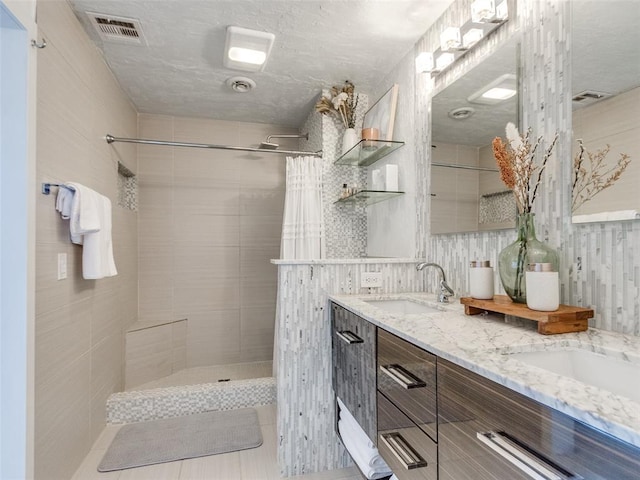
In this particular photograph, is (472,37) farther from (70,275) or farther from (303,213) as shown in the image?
(70,275)

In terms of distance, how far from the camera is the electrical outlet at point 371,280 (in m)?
1.83

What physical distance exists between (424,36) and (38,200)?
2167 mm

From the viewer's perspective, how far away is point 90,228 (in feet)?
5.42

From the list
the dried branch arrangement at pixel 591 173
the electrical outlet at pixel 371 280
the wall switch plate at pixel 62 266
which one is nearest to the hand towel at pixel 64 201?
the wall switch plate at pixel 62 266

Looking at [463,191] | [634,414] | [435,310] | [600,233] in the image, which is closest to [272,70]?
[463,191]

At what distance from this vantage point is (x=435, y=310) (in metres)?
1.50

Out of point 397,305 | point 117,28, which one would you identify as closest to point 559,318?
point 397,305

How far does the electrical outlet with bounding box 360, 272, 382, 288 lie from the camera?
1.83 metres

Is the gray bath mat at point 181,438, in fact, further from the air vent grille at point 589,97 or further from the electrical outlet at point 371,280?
the air vent grille at point 589,97

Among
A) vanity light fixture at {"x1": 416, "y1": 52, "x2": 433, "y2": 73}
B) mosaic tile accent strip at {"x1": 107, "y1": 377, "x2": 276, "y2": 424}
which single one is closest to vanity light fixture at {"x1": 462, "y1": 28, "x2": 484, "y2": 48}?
vanity light fixture at {"x1": 416, "y1": 52, "x2": 433, "y2": 73}

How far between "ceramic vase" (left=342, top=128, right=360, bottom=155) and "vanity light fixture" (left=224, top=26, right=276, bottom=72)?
0.75m

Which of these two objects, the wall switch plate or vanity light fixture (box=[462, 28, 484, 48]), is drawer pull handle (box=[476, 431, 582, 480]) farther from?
the wall switch plate

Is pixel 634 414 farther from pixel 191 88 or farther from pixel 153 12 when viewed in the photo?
pixel 191 88

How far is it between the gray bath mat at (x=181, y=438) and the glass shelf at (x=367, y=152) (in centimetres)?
202
